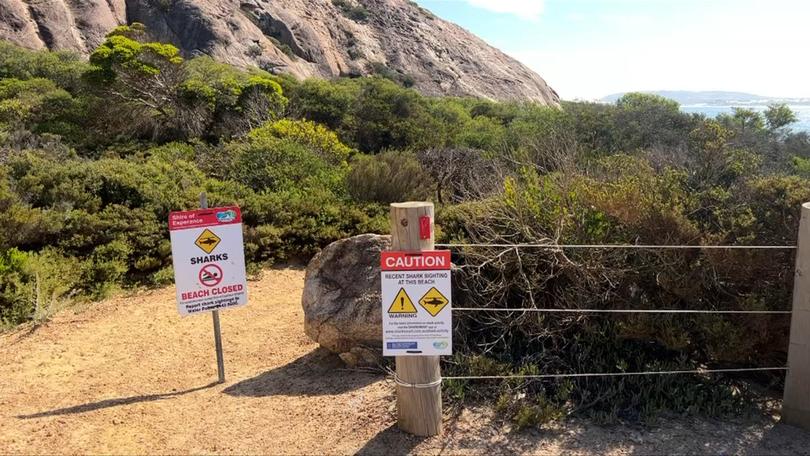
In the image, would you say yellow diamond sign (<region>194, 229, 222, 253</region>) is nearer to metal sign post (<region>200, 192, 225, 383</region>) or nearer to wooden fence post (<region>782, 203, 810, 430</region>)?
metal sign post (<region>200, 192, 225, 383</region>)

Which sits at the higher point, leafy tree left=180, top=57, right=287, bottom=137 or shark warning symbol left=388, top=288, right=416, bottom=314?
leafy tree left=180, top=57, right=287, bottom=137

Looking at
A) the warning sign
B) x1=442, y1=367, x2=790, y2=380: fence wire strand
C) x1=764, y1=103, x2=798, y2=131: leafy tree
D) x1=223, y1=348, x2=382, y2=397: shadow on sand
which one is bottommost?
x1=223, y1=348, x2=382, y2=397: shadow on sand

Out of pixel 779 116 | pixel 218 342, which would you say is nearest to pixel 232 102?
pixel 218 342

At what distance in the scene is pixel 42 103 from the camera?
694 inches

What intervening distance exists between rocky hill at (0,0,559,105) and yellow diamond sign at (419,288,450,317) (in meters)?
39.9

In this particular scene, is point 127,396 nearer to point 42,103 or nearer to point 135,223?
point 135,223

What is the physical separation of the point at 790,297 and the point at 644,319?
1.00 meters

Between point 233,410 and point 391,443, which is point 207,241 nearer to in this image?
point 233,410

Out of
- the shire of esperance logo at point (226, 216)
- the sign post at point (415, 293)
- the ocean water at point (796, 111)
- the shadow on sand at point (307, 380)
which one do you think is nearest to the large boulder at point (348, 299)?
the shadow on sand at point (307, 380)

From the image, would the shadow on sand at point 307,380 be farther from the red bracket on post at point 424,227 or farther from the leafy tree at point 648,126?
the leafy tree at point 648,126

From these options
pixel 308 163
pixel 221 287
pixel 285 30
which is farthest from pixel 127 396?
pixel 285 30

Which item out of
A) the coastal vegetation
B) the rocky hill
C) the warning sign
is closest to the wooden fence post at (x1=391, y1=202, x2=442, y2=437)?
the coastal vegetation

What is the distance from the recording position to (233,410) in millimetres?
4211

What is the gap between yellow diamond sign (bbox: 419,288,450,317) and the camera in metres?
3.51
